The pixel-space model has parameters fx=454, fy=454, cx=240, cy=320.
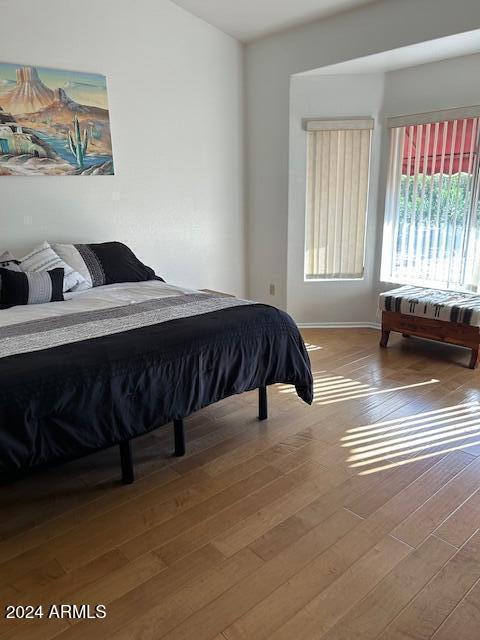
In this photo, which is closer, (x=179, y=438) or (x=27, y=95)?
(x=179, y=438)

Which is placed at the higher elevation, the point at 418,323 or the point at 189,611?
the point at 418,323

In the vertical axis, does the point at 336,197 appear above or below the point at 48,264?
above

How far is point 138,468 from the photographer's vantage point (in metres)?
2.23

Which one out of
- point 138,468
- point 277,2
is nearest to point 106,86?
point 277,2

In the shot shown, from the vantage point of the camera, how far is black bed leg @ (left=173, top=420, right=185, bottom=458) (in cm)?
230

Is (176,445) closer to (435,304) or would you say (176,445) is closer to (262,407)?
(262,407)

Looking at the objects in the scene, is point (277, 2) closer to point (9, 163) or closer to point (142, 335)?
point (9, 163)

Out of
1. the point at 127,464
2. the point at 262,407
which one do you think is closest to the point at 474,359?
the point at 262,407

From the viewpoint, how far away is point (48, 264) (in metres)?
2.96

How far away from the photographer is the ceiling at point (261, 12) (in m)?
3.52

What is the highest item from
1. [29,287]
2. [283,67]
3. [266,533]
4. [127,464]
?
[283,67]

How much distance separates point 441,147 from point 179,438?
3.32 m

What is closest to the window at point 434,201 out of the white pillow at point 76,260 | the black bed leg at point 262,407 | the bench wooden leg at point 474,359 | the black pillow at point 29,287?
the bench wooden leg at point 474,359

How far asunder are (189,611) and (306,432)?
4.15 ft
